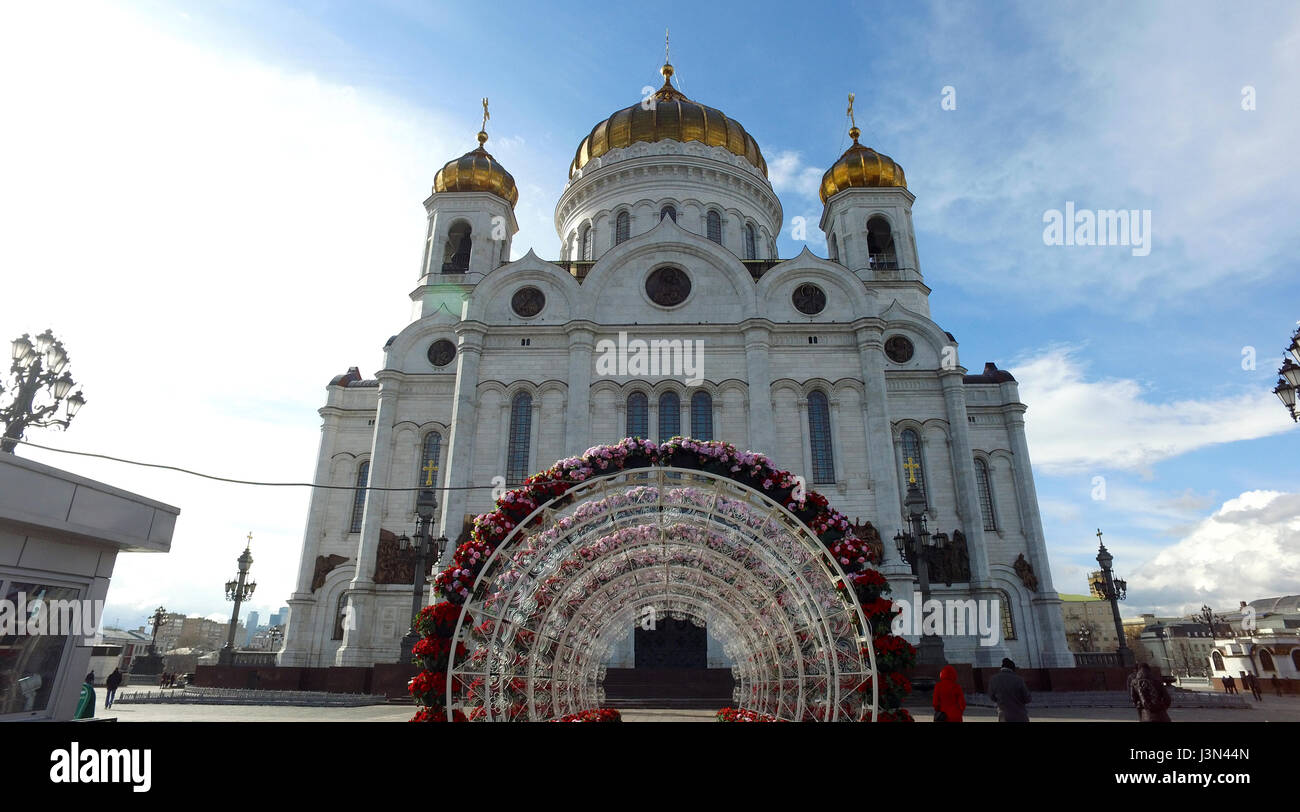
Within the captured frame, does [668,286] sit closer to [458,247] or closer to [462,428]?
[462,428]

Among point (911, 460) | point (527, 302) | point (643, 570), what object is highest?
point (527, 302)

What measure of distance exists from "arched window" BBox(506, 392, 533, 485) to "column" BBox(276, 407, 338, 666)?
743cm

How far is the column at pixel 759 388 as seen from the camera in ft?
71.6

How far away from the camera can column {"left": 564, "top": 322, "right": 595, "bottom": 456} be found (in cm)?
2198

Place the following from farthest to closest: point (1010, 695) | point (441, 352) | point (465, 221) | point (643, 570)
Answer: point (465, 221)
point (441, 352)
point (643, 570)
point (1010, 695)

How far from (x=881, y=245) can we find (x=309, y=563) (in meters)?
27.3

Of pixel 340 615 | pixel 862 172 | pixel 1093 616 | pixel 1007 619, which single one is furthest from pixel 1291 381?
pixel 1093 616

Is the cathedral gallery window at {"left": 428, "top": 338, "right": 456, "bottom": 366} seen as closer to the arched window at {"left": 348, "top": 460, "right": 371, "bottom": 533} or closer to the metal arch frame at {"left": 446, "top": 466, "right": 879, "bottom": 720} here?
the arched window at {"left": 348, "top": 460, "right": 371, "bottom": 533}

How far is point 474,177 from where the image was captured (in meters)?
29.8

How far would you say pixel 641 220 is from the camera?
1192 inches

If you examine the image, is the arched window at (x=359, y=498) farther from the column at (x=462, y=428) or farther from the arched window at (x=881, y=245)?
the arched window at (x=881, y=245)
